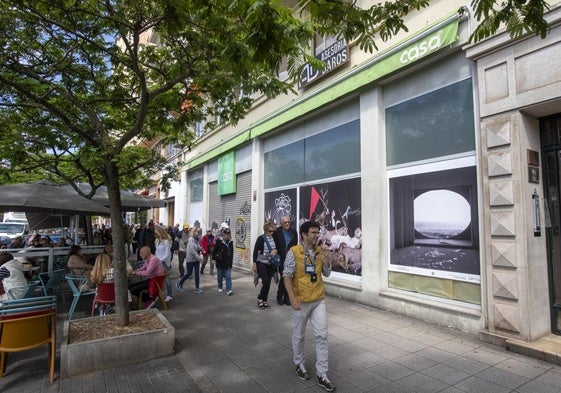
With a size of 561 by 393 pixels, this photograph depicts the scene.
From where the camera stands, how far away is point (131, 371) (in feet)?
14.2

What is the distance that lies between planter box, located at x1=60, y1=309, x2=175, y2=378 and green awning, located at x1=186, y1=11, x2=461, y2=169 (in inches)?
239

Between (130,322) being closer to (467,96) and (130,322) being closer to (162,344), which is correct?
(162,344)

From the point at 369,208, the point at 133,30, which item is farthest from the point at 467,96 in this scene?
the point at 133,30

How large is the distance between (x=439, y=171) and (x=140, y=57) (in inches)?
231

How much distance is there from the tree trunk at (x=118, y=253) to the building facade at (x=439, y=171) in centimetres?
316

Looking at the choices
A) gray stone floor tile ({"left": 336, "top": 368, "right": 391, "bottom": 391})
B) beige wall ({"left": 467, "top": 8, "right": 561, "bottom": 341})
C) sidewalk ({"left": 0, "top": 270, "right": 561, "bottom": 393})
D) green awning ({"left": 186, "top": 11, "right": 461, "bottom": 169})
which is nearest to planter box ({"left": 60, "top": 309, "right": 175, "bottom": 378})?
sidewalk ({"left": 0, "top": 270, "right": 561, "bottom": 393})

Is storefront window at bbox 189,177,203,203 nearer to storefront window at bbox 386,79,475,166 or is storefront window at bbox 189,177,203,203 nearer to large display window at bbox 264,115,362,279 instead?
large display window at bbox 264,115,362,279

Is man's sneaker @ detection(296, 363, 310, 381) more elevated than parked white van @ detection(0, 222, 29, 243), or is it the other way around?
parked white van @ detection(0, 222, 29, 243)

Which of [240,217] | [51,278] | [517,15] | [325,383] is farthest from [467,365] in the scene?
[240,217]

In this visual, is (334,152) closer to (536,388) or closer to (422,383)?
(422,383)

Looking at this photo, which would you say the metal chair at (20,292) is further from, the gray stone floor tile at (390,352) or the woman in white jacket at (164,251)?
the gray stone floor tile at (390,352)

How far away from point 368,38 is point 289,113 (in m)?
7.06

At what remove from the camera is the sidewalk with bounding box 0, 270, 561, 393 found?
3.93 metres

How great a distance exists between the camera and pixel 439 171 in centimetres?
645
